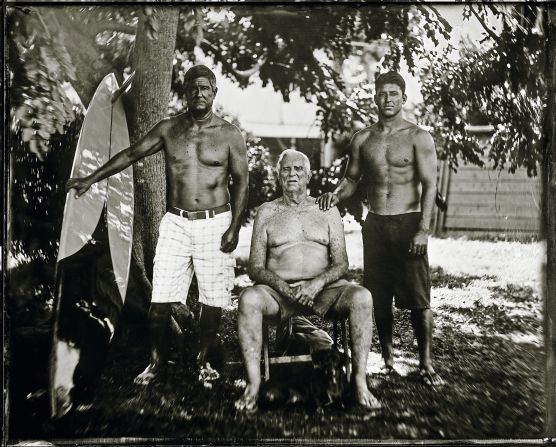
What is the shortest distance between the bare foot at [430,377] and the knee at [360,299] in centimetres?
68

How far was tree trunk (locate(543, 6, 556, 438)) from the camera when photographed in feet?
15.1

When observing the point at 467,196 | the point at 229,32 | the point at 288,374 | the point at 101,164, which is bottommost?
the point at 288,374

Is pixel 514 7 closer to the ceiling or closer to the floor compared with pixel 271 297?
closer to the ceiling

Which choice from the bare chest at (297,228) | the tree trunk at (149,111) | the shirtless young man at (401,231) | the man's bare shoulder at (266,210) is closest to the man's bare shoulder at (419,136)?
the shirtless young man at (401,231)

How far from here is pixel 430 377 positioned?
4.48 m

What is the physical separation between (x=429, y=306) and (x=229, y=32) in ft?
9.11

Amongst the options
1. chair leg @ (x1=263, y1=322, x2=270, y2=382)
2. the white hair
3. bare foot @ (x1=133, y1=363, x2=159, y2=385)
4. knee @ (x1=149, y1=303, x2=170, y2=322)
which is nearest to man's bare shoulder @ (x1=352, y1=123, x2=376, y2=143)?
the white hair

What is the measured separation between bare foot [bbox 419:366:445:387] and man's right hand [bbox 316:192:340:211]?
1.50 metres

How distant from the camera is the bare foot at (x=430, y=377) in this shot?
14.7ft

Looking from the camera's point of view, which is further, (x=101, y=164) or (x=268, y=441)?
(x=101, y=164)

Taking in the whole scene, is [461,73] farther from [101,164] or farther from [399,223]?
[101,164]

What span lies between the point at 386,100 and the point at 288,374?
2.33 meters

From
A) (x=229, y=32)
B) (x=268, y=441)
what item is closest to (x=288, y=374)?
(x=268, y=441)

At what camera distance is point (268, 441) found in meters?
4.35
